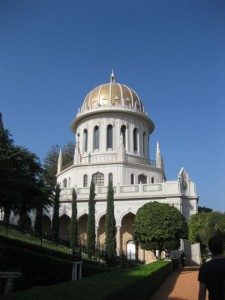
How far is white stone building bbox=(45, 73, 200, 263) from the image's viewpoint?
38062 millimetres

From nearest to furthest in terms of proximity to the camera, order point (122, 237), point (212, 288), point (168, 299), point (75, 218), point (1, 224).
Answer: point (212, 288) → point (168, 299) → point (1, 224) → point (75, 218) → point (122, 237)

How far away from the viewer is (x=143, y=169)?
145 ft

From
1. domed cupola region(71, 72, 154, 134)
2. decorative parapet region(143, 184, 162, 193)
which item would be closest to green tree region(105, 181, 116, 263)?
decorative parapet region(143, 184, 162, 193)

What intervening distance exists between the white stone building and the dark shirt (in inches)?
1217

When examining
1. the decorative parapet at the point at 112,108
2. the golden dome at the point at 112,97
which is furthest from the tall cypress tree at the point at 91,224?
the golden dome at the point at 112,97

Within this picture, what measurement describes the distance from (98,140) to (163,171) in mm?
8990

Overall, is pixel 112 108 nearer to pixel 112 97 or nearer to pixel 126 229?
pixel 112 97

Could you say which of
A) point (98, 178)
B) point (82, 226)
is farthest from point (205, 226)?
point (98, 178)

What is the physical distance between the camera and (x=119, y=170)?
42.6 meters

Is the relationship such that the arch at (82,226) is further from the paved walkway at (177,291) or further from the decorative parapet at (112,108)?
the paved walkway at (177,291)

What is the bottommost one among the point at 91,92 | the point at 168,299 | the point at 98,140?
the point at 168,299

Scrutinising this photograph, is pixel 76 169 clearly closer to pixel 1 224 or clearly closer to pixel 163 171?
pixel 163 171

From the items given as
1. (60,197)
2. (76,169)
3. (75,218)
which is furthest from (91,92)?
(75,218)

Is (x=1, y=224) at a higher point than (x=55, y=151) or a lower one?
lower
